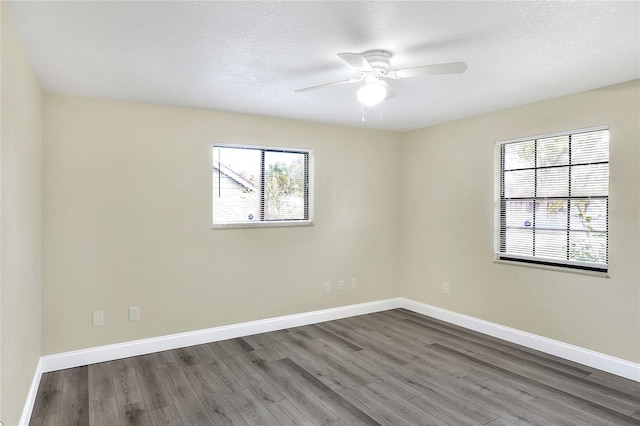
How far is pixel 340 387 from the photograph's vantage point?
3072 millimetres

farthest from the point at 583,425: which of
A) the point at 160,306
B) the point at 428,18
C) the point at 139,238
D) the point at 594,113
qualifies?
the point at 139,238

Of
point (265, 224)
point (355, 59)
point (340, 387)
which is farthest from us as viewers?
point (265, 224)

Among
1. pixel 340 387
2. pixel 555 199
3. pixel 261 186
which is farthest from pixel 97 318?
pixel 555 199

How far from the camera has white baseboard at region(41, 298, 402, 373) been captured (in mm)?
3426

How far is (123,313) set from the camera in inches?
144

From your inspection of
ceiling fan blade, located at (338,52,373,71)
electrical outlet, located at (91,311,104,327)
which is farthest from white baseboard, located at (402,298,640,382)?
electrical outlet, located at (91,311,104,327)

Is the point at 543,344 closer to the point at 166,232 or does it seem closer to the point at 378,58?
the point at 378,58

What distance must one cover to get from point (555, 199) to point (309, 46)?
112 inches

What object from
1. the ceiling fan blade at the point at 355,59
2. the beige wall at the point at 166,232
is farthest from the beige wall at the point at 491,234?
the ceiling fan blade at the point at 355,59

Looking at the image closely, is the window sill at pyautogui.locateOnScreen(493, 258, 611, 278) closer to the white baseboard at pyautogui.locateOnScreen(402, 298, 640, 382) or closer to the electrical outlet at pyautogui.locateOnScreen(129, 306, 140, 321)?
the white baseboard at pyautogui.locateOnScreen(402, 298, 640, 382)

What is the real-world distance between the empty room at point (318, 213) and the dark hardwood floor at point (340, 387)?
3 cm

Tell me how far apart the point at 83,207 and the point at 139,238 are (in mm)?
546

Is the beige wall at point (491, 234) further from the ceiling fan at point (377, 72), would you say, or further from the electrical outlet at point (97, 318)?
the electrical outlet at point (97, 318)

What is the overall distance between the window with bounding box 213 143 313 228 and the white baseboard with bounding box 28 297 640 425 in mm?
1147
